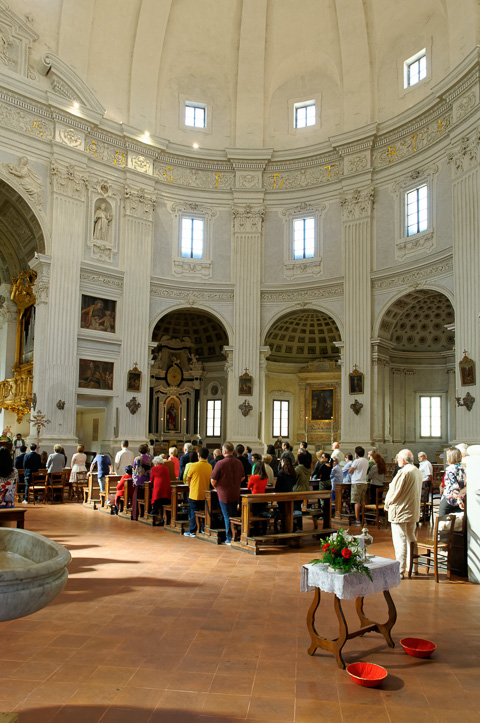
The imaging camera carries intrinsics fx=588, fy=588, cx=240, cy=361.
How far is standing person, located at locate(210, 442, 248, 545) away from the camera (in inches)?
407

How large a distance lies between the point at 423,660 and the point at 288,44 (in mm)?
25573

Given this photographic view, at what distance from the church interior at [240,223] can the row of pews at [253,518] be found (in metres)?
3.54

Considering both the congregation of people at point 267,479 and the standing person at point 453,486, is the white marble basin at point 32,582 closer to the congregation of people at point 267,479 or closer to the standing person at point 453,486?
the congregation of people at point 267,479

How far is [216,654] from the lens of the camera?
525 centimetres

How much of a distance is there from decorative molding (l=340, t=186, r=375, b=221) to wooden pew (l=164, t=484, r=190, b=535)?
46.6 feet

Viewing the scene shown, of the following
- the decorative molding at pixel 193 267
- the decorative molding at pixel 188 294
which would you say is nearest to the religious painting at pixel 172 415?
the decorative molding at pixel 188 294

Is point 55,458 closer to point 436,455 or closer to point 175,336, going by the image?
point 175,336

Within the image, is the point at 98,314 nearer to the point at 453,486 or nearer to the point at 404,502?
the point at 453,486

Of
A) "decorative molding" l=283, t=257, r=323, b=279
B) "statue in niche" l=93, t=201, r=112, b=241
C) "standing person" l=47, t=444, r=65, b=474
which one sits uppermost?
"statue in niche" l=93, t=201, r=112, b=241

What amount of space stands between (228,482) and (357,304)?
13371 mm

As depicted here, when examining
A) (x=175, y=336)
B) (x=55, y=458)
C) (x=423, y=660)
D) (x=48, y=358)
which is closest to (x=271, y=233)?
(x=175, y=336)

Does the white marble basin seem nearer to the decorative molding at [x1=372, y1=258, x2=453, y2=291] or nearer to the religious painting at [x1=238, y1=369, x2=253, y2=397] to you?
the decorative molding at [x1=372, y1=258, x2=453, y2=291]

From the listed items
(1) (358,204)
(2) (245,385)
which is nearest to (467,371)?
(1) (358,204)

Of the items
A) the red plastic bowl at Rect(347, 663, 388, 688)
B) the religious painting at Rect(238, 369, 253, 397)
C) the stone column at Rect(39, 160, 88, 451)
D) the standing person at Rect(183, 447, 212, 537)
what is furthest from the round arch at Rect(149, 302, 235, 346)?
the red plastic bowl at Rect(347, 663, 388, 688)
